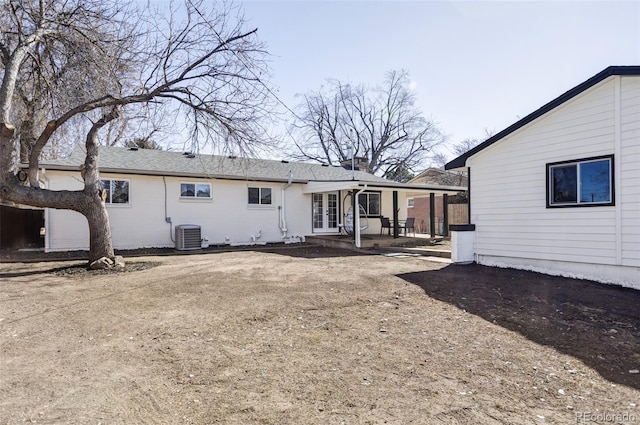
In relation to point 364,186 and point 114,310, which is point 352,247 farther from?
point 114,310

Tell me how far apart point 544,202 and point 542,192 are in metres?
0.22

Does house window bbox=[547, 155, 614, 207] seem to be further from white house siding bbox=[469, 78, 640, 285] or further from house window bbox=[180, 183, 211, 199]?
house window bbox=[180, 183, 211, 199]

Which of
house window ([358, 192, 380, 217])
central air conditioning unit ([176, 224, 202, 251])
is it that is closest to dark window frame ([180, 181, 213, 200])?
central air conditioning unit ([176, 224, 202, 251])

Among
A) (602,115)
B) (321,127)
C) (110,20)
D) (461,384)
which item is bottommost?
(461,384)

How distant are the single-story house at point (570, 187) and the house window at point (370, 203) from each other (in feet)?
24.6

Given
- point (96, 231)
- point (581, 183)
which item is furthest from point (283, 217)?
point (581, 183)

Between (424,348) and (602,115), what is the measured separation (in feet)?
19.8

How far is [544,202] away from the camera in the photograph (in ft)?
25.6

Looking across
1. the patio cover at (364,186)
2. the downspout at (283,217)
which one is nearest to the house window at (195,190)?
the downspout at (283,217)

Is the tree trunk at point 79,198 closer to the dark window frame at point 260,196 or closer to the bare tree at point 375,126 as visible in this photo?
the dark window frame at point 260,196

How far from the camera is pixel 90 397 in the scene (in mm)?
2799

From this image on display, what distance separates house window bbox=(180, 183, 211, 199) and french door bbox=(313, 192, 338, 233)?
181 inches

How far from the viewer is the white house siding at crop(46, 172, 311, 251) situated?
11852 mm

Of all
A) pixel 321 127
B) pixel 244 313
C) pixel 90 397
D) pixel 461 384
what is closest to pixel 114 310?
pixel 244 313
